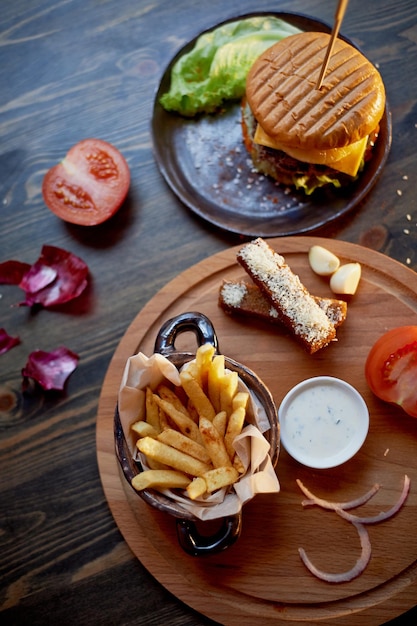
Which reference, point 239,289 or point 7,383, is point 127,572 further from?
point 239,289

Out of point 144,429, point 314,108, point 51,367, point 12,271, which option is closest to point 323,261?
point 314,108

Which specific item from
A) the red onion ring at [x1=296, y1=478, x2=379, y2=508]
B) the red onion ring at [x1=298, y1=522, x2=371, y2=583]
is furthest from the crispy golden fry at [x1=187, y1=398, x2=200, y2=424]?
the red onion ring at [x1=298, y1=522, x2=371, y2=583]

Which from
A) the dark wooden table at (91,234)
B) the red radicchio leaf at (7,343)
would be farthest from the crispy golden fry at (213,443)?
the red radicchio leaf at (7,343)

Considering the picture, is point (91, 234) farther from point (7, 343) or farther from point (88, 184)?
point (7, 343)

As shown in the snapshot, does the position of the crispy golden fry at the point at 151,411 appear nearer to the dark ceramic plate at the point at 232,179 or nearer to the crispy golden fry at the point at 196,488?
the crispy golden fry at the point at 196,488

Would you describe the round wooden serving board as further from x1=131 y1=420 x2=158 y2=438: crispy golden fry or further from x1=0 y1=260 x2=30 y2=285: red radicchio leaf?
x1=0 y1=260 x2=30 y2=285: red radicchio leaf

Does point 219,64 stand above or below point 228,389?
above
